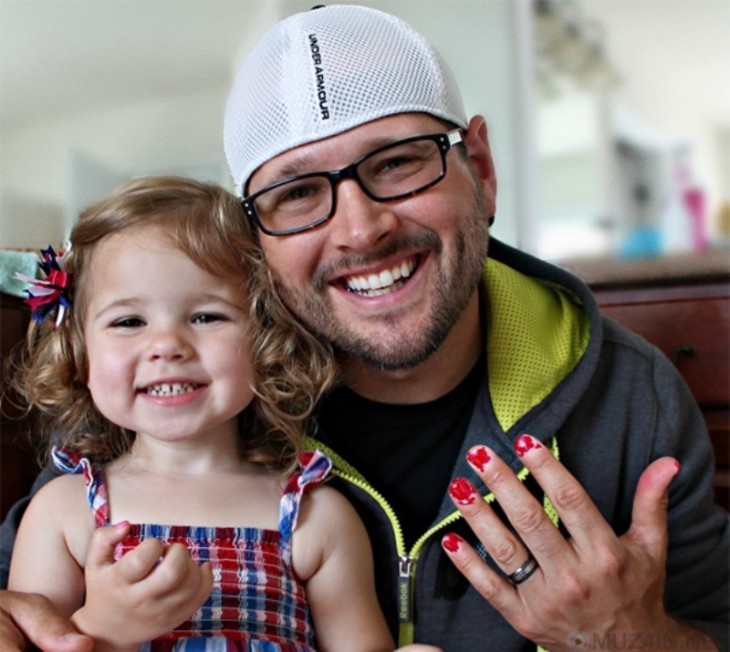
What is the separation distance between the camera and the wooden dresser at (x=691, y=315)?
165cm

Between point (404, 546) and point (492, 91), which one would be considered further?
point (492, 91)

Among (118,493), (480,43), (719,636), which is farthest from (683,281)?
(480,43)

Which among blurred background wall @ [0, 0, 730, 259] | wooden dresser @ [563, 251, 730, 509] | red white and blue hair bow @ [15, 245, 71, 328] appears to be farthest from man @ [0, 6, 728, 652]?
blurred background wall @ [0, 0, 730, 259]

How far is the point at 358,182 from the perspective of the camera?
108cm

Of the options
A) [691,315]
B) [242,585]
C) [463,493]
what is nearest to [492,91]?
[691,315]

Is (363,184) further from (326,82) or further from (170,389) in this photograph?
(170,389)

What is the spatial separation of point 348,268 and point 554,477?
0.39 m

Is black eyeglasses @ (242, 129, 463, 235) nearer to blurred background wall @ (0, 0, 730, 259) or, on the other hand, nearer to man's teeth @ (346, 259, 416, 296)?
man's teeth @ (346, 259, 416, 296)

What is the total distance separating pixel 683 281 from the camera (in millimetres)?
1670

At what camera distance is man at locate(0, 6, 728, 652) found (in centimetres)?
102

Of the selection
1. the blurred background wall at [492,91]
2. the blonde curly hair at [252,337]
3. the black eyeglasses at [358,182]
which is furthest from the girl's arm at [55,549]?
the blurred background wall at [492,91]

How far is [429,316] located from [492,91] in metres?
1.90

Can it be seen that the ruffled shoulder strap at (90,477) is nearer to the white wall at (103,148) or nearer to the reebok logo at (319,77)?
the reebok logo at (319,77)

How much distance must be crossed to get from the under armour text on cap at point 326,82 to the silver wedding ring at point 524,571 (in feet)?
1.98
